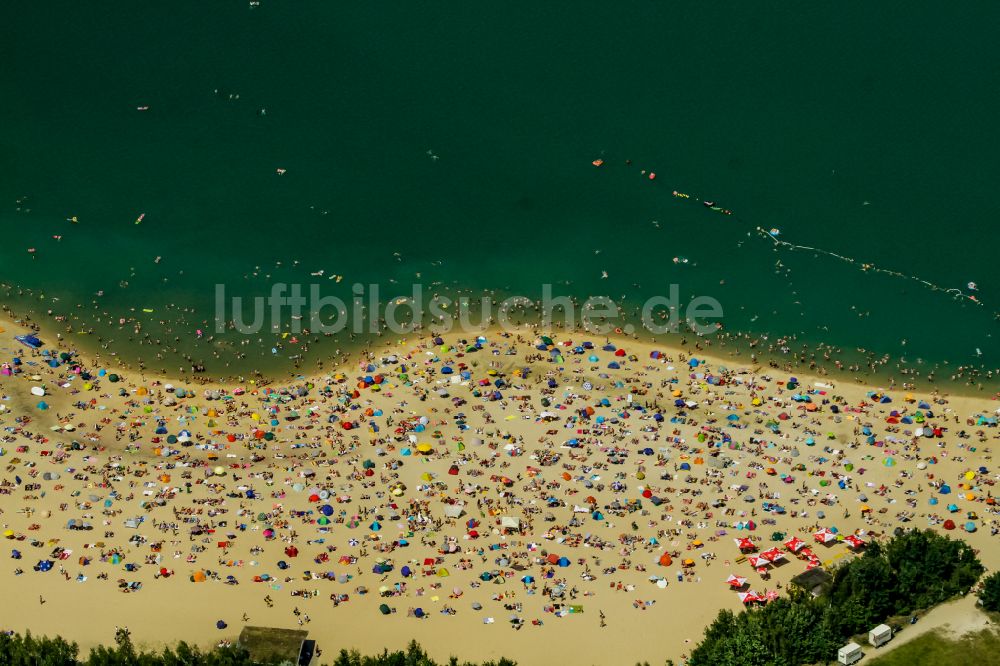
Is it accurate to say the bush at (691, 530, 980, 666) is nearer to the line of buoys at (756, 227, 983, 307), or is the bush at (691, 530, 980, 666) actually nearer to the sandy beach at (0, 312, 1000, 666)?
the sandy beach at (0, 312, 1000, 666)

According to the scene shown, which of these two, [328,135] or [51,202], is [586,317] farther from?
[51,202]

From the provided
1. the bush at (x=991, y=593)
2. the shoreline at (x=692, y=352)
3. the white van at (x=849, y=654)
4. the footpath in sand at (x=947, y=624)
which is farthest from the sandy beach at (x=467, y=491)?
the white van at (x=849, y=654)

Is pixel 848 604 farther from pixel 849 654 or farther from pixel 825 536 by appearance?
pixel 825 536

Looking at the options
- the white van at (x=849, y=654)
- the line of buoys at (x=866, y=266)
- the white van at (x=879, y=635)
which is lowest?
the white van at (x=849, y=654)

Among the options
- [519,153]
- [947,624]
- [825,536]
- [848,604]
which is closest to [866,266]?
[519,153]

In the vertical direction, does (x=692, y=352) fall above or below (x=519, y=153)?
below

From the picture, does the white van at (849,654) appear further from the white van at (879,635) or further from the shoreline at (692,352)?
the shoreline at (692,352)

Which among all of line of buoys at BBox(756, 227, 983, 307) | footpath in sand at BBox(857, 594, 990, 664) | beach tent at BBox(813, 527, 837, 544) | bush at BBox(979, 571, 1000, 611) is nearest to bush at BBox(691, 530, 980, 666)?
bush at BBox(979, 571, 1000, 611)
